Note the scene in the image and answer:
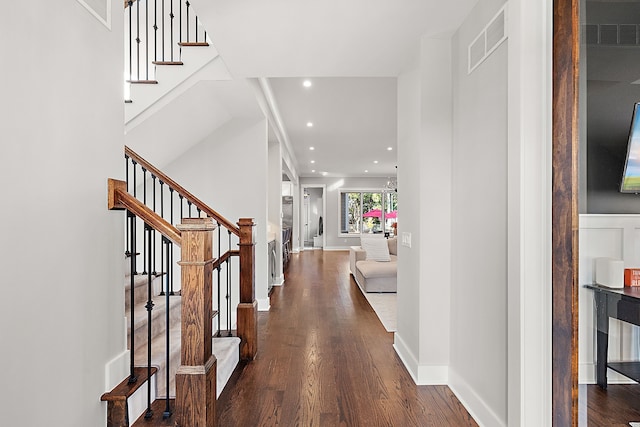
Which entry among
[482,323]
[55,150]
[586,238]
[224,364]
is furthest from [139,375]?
[586,238]

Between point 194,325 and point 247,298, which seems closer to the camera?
point 194,325

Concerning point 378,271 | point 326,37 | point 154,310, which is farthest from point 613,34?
point 378,271

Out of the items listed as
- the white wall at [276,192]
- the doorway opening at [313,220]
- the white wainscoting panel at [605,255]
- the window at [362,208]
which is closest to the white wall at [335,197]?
the window at [362,208]

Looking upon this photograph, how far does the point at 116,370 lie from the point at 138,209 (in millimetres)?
872

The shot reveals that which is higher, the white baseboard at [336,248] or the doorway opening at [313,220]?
the doorway opening at [313,220]

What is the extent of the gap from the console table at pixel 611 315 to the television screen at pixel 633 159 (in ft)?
1.11

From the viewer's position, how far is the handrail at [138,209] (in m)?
1.72

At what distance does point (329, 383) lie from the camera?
2.73 metres

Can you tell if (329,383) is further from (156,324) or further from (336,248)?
(336,248)

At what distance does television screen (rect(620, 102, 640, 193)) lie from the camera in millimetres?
1220

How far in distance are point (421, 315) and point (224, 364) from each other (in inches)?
57.0

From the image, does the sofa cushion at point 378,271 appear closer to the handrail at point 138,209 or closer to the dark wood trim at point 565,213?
the dark wood trim at point 565,213

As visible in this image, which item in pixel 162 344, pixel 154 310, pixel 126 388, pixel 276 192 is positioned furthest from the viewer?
pixel 276 192

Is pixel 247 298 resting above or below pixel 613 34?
below
